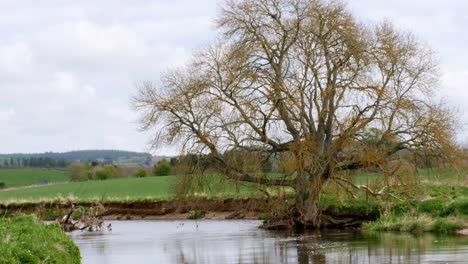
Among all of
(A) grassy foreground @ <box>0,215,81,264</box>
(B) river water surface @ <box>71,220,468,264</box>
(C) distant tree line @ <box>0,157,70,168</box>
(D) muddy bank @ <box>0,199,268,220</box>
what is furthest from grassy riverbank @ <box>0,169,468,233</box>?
(C) distant tree line @ <box>0,157,70,168</box>

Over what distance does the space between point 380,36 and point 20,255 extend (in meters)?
29.2

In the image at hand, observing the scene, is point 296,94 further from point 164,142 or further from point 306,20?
point 164,142

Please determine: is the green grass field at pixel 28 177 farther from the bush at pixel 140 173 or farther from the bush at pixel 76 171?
the bush at pixel 140 173

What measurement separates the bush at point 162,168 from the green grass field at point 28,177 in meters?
27.2

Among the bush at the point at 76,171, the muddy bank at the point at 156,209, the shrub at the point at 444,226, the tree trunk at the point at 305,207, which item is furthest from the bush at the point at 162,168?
the shrub at the point at 444,226

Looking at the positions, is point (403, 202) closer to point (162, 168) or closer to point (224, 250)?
point (224, 250)

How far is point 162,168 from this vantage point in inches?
4058

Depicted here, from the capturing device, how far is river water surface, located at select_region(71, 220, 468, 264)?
97.2 feet

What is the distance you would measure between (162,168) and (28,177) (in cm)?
4006

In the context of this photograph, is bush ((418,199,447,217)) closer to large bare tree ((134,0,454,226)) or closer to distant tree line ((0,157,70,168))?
large bare tree ((134,0,454,226))

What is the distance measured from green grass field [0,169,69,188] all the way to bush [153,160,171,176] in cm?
2721

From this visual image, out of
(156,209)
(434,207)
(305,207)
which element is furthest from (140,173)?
(434,207)

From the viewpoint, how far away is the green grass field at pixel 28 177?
128 meters

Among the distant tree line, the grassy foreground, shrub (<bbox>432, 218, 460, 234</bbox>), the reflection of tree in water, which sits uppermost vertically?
the distant tree line
